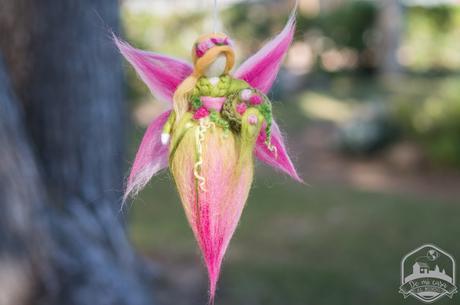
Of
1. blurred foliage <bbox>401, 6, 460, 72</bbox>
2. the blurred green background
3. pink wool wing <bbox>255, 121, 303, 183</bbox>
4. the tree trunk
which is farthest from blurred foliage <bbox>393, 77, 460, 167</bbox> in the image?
blurred foliage <bbox>401, 6, 460, 72</bbox>

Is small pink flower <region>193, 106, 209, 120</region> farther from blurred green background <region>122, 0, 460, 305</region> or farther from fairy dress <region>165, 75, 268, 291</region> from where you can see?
blurred green background <region>122, 0, 460, 305</region>

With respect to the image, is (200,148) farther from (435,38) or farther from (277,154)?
(435,38)

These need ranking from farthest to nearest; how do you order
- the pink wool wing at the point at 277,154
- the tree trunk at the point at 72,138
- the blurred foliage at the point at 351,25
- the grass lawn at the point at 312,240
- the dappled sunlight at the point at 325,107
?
the blurred foliage at the point at 351,25 → the dappled sunlight at the point at 325,107 → the grass lawn at the point at 312,240 → the tree trunk at the point at 72,138 → the pink wool wing at the point at 277,154

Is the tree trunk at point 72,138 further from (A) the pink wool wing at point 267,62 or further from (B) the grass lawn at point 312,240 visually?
(A) the pink wool wing at point 267,62

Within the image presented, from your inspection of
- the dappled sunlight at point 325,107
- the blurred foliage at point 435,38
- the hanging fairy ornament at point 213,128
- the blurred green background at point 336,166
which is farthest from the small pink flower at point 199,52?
the blurred foliage at point 435,38

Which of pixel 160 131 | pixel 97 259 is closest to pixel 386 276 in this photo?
pixel 97 259

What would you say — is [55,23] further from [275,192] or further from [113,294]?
[275,192]
